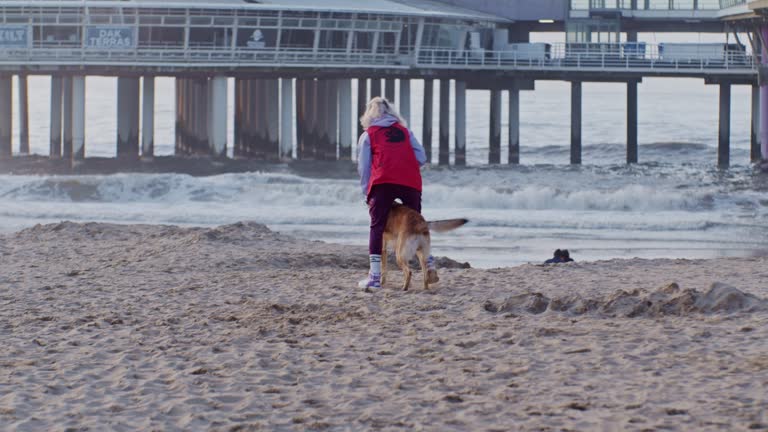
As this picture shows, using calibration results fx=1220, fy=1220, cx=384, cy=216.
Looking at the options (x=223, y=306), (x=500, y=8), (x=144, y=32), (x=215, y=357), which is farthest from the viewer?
(x=500, y=8)

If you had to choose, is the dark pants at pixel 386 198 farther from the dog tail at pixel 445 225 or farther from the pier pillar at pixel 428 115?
the pier pillar at pixel 428 115

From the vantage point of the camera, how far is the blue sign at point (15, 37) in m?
33.5

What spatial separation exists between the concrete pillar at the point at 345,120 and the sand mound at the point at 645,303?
91.0 feet

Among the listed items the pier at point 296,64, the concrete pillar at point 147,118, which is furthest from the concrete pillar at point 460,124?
the concrete pillar at point 147,118

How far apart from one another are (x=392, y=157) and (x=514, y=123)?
2913 cm

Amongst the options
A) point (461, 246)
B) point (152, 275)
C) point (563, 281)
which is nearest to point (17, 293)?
point (152, 275)

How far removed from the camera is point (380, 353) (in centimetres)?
614

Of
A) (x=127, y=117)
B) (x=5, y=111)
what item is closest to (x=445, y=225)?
(x=127, y=117)

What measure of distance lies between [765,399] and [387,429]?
1.54 meters

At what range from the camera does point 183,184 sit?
Result: 27234 millimetres

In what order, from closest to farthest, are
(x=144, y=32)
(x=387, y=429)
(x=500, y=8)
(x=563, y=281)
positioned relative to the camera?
(x=387, y=429), (x=563, y=281), (x=144, y=32), (x=500, y=8)

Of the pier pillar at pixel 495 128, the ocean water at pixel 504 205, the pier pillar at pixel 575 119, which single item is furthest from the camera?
the pier pillar at pixel 495 128

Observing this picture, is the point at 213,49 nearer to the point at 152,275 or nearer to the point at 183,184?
the point at 183,184

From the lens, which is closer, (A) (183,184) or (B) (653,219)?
(B) (653,219)
